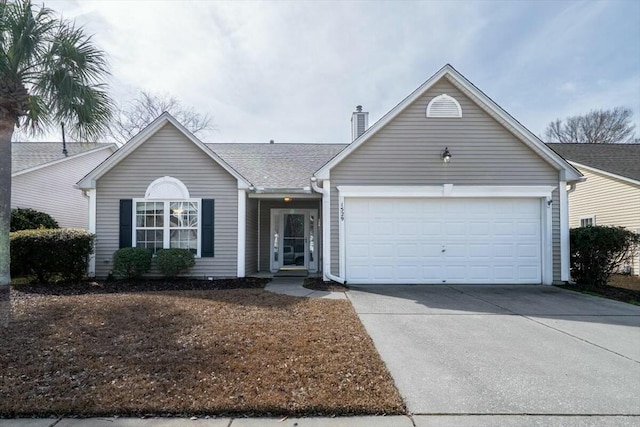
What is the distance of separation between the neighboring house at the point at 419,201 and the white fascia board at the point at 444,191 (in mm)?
27

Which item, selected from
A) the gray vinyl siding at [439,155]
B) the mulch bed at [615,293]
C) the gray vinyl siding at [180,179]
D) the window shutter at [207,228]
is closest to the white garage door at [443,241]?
the gray vinyl siding at [439,155]

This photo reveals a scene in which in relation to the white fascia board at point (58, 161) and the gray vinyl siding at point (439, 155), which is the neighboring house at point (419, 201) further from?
the white fascia board at point (58, 161)

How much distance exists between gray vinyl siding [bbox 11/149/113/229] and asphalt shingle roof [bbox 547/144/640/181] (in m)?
20.7

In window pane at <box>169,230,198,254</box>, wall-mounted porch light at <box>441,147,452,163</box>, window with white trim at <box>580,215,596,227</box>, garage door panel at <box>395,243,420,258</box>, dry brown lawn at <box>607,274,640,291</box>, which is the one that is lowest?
dry brown lawn at <box>607,274,640,291</box>

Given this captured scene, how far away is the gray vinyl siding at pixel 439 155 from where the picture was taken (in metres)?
9.79

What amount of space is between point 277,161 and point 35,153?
12.7 metres

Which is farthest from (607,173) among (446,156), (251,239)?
(251,239)

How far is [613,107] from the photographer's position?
30.2 meters

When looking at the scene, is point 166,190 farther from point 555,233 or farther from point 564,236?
point 564,236

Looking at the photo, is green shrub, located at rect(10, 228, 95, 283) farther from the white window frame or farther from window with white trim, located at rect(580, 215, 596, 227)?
window with white trim, located at rect(580, 215, 596, 227)

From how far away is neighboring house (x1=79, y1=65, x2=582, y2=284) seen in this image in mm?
9711

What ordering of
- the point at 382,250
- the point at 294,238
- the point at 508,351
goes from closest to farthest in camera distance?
the point at 508,351, the point at 382,250, the point at 294,238

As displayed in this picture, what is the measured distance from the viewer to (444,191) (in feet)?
31.8

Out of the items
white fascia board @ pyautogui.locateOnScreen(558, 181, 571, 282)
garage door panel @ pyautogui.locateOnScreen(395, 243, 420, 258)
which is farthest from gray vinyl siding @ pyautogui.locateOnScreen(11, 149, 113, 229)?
white fascia board @ pyautogui.locateOnScreen(558, 181, 571, 282)
